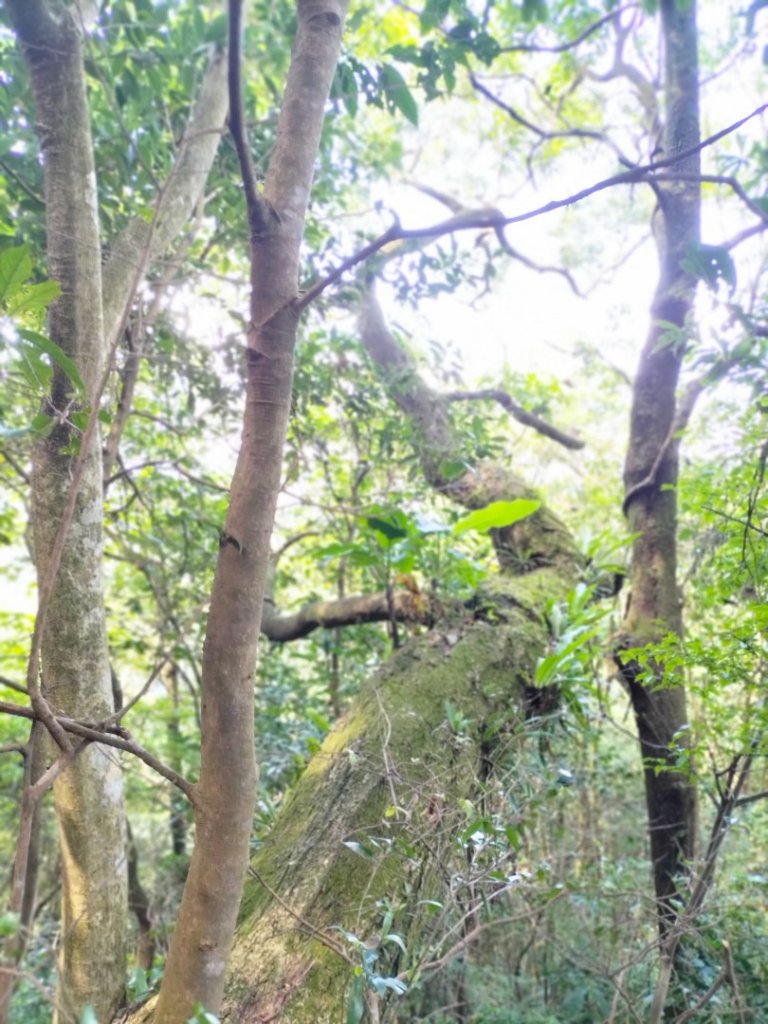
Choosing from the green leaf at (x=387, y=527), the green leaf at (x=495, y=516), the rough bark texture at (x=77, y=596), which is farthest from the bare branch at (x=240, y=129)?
the green leaf at (x=495, y=516)

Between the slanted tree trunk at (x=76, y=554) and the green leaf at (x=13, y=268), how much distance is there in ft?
1.35

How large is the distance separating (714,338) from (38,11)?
2.18m

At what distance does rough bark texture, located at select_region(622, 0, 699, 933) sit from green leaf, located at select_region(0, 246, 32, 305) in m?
2.64

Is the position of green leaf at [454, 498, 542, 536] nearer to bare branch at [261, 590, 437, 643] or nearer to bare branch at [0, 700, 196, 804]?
bare branch at [261, 590, 437, 643]

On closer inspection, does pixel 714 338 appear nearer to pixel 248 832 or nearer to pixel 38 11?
pixel 248 832

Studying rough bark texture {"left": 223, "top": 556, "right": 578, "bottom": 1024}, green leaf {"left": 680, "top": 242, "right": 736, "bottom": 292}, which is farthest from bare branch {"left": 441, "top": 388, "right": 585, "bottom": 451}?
green leaf {"left": 680, "top": 242, "right": 736, "bottom": 292}

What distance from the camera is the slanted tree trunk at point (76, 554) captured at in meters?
1.33

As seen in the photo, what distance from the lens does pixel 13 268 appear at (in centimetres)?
82

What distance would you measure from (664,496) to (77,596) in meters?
3.18

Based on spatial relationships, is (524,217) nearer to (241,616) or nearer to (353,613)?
(241,616)

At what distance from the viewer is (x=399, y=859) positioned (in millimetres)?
1574

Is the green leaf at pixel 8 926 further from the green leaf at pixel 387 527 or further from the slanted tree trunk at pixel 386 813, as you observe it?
the green leaf at pixel 387 527

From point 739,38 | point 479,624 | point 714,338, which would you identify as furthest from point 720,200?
point 479,624

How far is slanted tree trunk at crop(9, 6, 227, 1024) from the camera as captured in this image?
133cm
